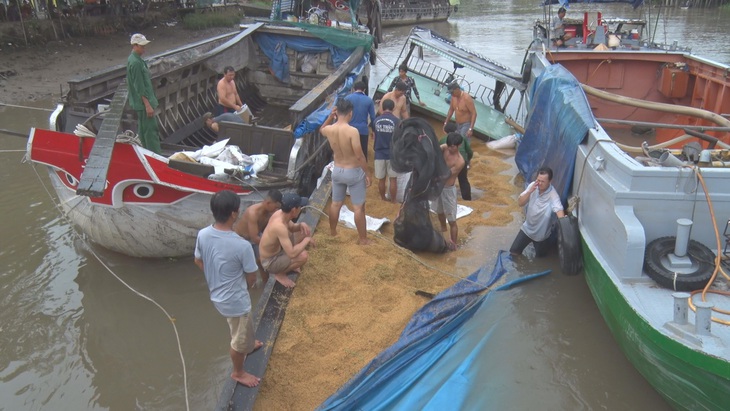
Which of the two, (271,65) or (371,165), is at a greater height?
(271,65)

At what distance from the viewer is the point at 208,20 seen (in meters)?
27.1

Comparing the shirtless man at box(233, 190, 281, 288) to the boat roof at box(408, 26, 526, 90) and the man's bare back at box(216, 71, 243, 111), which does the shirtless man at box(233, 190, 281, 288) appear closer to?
the man's bare back at box(216, 71, 243, 111)

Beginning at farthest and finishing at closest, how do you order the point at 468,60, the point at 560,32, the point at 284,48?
the point at 284,48 < the point at 560,32 < the point at 468,60

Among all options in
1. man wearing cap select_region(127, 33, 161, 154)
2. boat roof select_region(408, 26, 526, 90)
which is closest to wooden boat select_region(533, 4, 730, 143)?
boat roof select_region(408, 26, 526, 90)

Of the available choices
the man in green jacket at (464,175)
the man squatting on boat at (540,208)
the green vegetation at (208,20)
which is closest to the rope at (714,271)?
the man squatting on boat at (540,208)

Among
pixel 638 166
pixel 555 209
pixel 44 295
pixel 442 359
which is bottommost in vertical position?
pixel 44 295

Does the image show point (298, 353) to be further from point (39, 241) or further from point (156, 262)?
point (39, 241)

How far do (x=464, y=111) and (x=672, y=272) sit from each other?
5.24 m

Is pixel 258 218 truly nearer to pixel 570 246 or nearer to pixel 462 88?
pixel 570 246

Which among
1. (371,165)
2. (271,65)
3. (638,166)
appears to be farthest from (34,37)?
(638,166)

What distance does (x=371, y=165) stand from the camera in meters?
9.18

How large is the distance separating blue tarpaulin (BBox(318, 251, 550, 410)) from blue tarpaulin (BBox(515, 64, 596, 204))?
2069mm

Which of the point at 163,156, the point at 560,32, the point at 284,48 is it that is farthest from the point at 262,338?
the point at 560,32

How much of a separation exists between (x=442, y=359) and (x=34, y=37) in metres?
19.3
